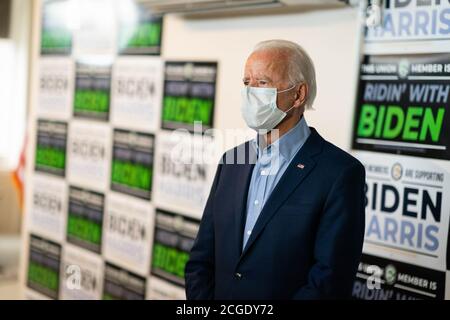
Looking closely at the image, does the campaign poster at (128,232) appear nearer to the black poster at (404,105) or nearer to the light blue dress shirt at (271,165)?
the black poster at (404,105)

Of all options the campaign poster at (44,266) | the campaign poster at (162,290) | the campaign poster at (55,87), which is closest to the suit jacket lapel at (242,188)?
the campaign poster at (162,290)

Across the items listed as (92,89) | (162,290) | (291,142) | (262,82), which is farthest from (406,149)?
(92,89)

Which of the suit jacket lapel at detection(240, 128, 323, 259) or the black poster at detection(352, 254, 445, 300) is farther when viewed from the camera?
the black poster at detection(352, 254, 445, 300)

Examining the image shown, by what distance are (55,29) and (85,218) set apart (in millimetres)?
1143

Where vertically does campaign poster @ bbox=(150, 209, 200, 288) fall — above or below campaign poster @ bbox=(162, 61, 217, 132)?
below

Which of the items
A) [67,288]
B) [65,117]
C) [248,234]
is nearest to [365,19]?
[248,234]

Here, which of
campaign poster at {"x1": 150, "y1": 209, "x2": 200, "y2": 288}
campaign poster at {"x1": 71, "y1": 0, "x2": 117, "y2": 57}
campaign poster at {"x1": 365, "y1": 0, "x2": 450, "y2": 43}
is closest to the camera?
campaign poster at {"x1": 365, "y1": 0, "x2": 450, "y2": 43}

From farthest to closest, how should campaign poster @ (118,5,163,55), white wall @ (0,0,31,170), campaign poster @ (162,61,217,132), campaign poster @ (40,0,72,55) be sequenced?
white wall @ (0,0,31,170)
campaign poster @ (40,0,72,55)
campaign poster @ (118,5,163,55)
campaign poster @ (162,61,217,132)

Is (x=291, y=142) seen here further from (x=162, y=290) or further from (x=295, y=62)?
(x=162, y=290)

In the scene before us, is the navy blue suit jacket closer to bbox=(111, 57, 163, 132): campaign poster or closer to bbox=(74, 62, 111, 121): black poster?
bbox=(111, 57, 163, 132): campaign poster

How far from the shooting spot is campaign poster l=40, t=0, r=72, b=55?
3363 millimetres

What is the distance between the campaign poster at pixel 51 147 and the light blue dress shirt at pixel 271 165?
2151 millimetres

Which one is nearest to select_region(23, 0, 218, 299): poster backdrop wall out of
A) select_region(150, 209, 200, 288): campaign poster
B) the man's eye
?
select_region(150, 209, 200, 288): campaign poster

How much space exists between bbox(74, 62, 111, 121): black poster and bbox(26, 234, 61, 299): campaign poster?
0.84 metres
